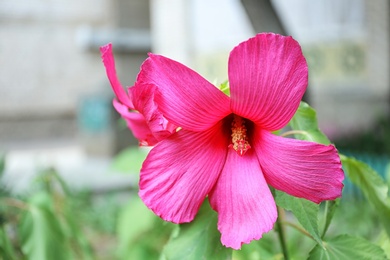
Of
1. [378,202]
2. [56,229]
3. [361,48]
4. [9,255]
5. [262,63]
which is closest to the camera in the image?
[262,63]

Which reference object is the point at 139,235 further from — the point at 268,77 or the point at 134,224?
the point at 268,77

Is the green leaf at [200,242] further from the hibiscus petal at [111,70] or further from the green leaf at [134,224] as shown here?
the green leaf at [134,224]

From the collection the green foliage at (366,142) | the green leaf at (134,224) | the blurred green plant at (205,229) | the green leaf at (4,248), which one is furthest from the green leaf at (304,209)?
the green foliage at (366,142)

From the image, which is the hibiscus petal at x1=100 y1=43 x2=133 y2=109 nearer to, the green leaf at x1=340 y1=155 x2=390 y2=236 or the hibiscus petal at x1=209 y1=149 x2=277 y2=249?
the hibiscus petal at x1=209 y1=149 x2=277 y2=249

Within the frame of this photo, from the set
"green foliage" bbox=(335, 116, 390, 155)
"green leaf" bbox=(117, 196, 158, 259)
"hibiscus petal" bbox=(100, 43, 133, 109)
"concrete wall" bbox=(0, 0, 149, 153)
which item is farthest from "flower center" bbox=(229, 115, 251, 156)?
"concrete wall" bbox=(0, 0, 149, 153)

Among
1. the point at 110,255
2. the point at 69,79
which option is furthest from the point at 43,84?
the point at 110,255

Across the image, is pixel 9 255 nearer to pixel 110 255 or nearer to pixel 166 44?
pixel 110 255
